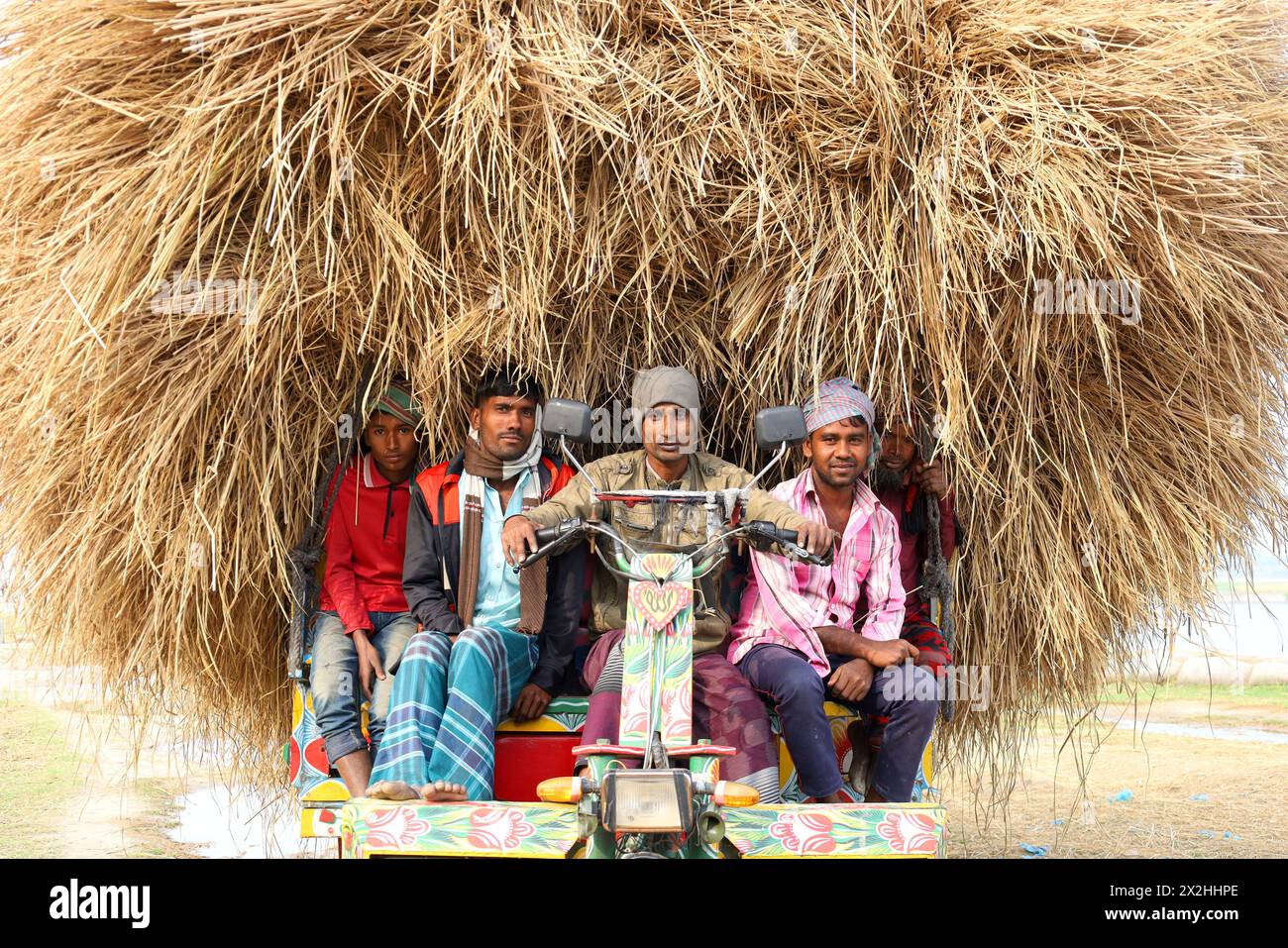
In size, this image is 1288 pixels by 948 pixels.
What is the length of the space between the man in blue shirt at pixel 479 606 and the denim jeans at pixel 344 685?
153 millimetres

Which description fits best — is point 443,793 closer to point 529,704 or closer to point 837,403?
point 529,704

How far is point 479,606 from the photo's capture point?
3387mm

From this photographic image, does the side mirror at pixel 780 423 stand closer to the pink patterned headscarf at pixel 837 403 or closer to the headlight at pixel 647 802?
the pink patterned headscarf at pixel 837 403

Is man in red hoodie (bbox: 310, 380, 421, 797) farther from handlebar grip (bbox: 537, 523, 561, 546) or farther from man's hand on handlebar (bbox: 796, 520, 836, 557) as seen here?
man's hand on handlebar (bbox: 796, 520, 836, 557)

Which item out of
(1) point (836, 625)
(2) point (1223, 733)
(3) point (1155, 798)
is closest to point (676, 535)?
(1) point (836, 625)

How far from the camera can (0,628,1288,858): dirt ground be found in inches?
168

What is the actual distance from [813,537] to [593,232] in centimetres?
107

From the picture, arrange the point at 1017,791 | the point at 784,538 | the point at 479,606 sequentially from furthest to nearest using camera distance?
1. the point at 1017,791
2. the point at 479,606
3. the point at 784,538

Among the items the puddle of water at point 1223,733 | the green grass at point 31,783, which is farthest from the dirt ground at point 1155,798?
the green grass at point 31,783

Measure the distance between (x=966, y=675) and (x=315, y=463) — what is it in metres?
2.29

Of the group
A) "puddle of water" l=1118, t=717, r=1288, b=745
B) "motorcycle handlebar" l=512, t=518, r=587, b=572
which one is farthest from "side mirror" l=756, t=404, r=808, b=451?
"puddle of water" l=1118, t=717, r=1288, b=745

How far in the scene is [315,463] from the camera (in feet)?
11.6

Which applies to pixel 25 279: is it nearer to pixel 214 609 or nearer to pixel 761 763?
pixel 214 609

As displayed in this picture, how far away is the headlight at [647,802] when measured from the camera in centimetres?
228
